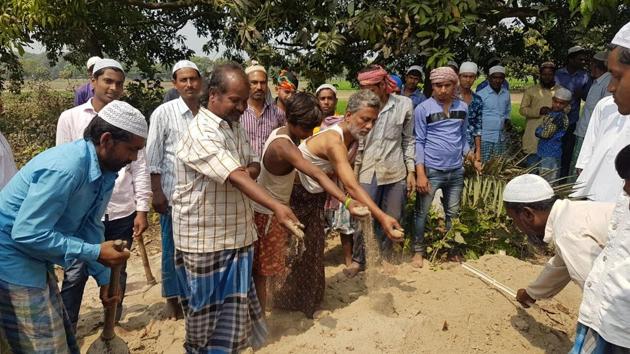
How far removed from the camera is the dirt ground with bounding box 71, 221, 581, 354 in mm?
3049

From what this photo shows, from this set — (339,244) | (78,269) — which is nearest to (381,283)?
(339,244)

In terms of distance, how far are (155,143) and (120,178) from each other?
0.33 metres

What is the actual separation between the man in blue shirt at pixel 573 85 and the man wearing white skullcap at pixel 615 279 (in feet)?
12.9

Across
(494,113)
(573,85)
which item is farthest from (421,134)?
(573,85)

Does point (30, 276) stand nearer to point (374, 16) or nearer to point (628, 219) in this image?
point (628, 219)

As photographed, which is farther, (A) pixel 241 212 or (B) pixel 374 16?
(B) pixel 374 16

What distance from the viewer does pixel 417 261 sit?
4203mm

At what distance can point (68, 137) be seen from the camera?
10.4 feet

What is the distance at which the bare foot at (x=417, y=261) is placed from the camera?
164 inches

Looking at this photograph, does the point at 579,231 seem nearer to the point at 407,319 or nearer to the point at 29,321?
the point at 407,319

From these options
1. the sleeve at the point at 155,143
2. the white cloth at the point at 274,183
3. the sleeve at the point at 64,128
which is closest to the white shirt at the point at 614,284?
the white cloth at the point at 274,183

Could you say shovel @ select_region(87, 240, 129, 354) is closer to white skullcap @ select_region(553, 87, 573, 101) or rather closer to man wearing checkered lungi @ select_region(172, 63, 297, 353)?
man wearing checkered lungi @ select_region(172, 63, 297, 353)

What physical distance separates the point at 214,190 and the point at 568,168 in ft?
15.8

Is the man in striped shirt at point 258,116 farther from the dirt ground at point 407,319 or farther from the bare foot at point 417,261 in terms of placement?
the bare foot at point 417,261
